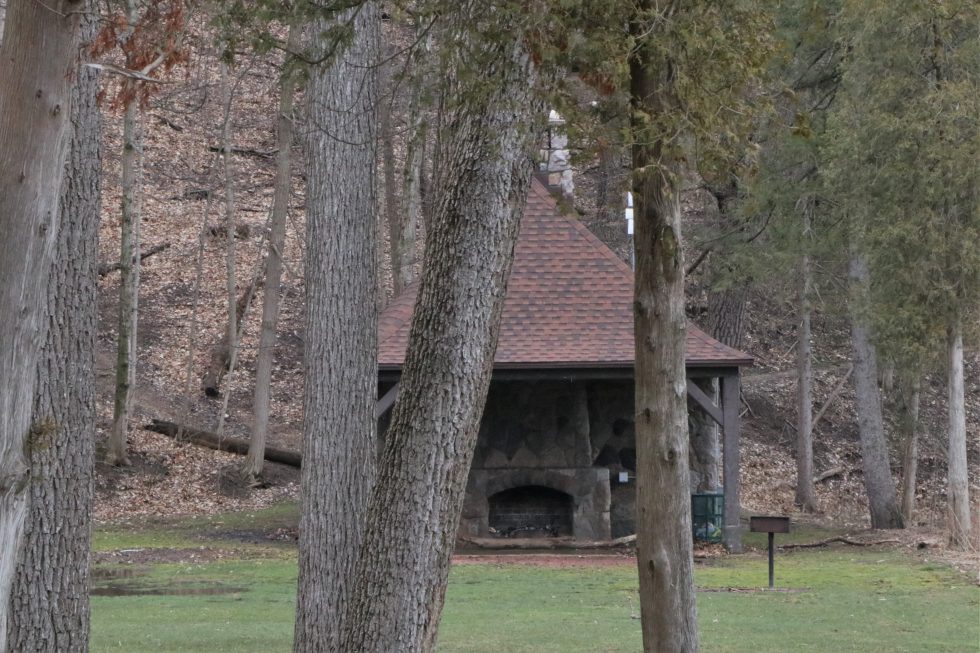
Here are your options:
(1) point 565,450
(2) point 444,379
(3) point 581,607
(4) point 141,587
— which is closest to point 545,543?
(1) point 565,450

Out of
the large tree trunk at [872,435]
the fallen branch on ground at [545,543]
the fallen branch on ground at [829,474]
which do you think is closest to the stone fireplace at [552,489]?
the fallen branch on ground at [545,543]

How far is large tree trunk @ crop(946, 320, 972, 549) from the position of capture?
766 inches

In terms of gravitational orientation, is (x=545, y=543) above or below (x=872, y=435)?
below

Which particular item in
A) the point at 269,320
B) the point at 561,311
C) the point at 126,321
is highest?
the point at 269,320

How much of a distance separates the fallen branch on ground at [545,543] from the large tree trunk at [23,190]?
52.2ft

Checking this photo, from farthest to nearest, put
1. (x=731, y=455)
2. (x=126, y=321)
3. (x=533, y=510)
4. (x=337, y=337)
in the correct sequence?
(x=126, y=321) → (x=533, y=510) → (x=731, y=455) → (x=337, y=337)

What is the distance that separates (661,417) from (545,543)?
14291 millimetres

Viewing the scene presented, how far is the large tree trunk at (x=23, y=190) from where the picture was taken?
12.9 ft

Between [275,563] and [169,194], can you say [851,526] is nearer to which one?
[275,563]

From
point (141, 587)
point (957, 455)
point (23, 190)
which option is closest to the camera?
point (23, 190)

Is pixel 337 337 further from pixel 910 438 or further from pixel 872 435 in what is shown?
pixel 910 438

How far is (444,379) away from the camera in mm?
6379

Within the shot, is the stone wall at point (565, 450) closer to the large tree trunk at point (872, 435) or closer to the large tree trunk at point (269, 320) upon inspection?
the large tree trunk at point (872, 435)

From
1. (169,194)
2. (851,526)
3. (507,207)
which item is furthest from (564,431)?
(169,194)
